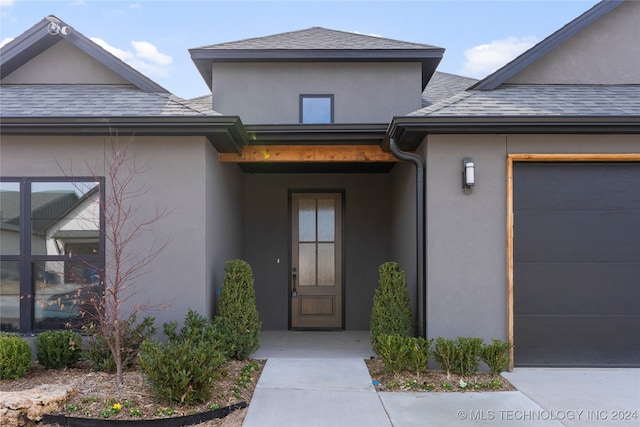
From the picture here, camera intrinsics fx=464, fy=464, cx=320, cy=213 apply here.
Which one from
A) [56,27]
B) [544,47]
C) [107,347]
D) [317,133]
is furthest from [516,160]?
[56,27]

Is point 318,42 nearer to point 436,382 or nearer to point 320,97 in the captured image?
point 320,97

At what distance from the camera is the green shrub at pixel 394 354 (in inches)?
208

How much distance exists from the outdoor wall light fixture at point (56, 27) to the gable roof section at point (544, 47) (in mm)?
6222

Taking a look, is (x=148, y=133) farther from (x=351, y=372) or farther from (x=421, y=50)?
(x=421, y=50)

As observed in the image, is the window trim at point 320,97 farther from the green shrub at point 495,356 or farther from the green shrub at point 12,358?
the green shrub at point 12,358

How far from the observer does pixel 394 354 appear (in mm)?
5301

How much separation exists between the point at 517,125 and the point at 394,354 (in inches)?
123

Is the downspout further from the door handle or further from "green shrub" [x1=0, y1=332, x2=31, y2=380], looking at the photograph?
"green shrub" [x1=0, y1=332, x2=31, y2=380]

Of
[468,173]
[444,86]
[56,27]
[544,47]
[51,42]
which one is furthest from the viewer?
[444,86]

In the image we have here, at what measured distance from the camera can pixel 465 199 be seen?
230 inches

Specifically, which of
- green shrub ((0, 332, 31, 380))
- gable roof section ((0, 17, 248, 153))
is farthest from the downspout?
green shrub ((0, 332, 31, 380))

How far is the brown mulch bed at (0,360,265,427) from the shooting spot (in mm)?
4245

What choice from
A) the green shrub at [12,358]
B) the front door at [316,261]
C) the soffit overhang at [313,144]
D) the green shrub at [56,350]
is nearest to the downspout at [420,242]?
the soffit overhang at [313,144]

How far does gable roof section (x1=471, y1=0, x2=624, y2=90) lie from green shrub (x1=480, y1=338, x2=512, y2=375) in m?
3.68
